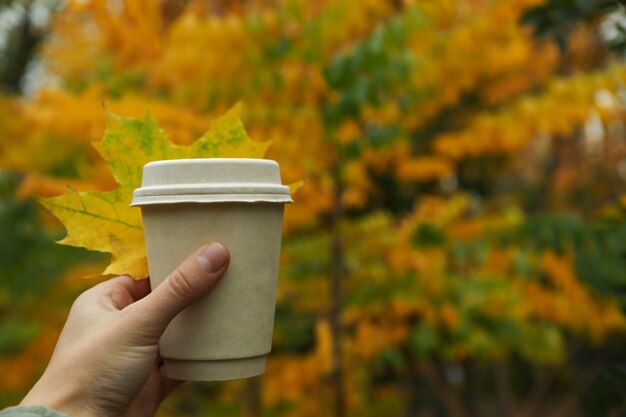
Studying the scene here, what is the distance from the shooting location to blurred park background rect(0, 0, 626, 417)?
301 centimetres

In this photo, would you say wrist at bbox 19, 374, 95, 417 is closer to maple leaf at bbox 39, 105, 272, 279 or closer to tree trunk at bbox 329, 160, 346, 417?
maple leaf at bbox 39, 105, 272, 279

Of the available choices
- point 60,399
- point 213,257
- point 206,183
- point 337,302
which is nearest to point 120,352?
point 60,399

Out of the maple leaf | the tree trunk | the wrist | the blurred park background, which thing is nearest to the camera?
the wrist

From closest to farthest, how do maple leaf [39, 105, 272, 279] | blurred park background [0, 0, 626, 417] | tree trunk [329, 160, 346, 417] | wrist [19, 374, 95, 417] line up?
wrist [19, 374, 95, 417]
maple leaf [39, 105, 272, 279]
blurred park background [0, 0, 626, 417]
tree trunk [329, 160, 346, 417]

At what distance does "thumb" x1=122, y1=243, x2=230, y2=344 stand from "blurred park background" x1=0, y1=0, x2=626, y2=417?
1.09 meters

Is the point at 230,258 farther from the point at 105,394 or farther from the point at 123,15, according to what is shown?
the point at 123,15

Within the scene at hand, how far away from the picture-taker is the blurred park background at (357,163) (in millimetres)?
3010

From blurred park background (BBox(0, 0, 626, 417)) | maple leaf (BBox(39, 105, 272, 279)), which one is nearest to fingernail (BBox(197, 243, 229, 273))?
maple leaf (BBox(39, 105, 272, 279))

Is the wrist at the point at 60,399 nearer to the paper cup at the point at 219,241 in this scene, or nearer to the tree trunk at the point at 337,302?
the paper cup at the point at 219,241

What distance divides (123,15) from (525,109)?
3.38m

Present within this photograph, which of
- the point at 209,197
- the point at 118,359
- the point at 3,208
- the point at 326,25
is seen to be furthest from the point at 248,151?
the point at 3,208

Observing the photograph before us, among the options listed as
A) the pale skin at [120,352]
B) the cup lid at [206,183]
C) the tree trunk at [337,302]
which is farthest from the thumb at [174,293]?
the tree trunk at [337,302]

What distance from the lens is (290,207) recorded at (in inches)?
150

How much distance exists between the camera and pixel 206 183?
1187 millimetres
